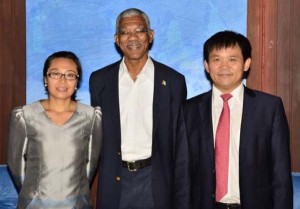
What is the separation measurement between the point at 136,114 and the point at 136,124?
6 cm

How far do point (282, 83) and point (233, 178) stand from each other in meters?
1.35

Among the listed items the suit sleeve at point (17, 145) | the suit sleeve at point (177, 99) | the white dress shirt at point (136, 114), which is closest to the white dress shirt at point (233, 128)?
the suit sleeve at point (177, 99)

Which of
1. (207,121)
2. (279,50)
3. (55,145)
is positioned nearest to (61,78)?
(55,145)

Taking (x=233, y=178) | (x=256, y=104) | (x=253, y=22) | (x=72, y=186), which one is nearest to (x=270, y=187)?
(x=233, y=178)

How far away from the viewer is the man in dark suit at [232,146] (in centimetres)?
248

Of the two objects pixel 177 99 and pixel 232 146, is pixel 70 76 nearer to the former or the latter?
pixel 177 99

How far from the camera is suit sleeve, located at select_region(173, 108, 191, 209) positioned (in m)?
2.60

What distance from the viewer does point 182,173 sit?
8.57 ft

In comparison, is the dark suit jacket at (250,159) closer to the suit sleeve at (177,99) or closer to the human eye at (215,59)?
the human eye at (215,59)

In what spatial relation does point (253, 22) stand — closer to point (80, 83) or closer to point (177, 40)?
point (177, 40)

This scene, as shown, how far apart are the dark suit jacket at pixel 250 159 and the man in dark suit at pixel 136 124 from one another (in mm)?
417

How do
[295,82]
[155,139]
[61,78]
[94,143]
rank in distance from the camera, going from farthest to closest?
1. [295,82]
2. [155,139]
3. [94,143]
4. [61,78]

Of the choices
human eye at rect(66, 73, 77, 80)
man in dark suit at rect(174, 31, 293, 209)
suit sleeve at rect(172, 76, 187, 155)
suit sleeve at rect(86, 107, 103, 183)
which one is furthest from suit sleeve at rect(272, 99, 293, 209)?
human eye at rect(66, 73, 77, 80)

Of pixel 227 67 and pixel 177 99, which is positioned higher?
pixel 227 67
